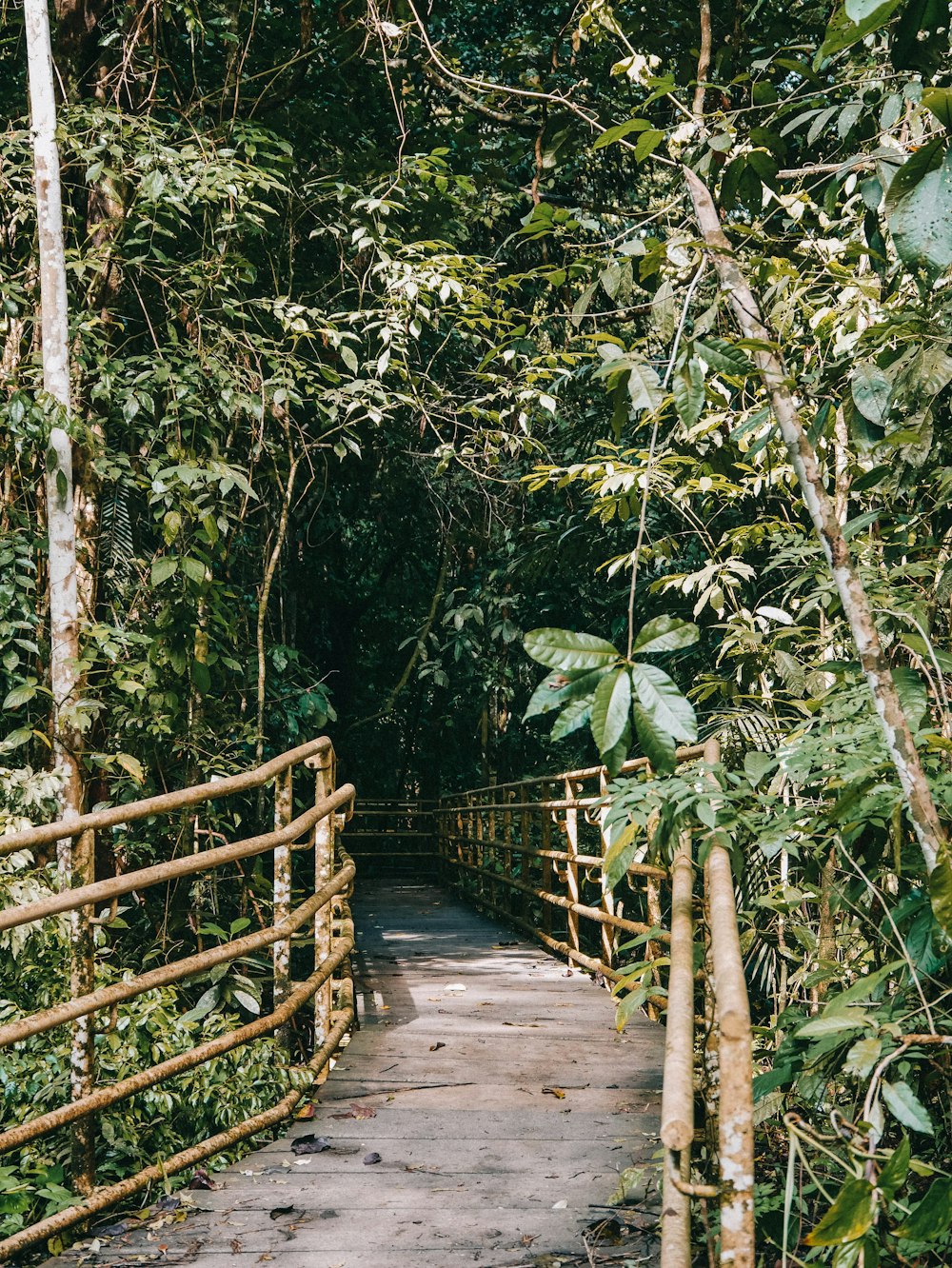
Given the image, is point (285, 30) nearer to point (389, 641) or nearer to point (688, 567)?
point (688, 567)

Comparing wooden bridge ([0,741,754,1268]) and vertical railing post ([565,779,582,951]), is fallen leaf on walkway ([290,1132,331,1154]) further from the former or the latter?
vertical railing post ([565,779,582,951])

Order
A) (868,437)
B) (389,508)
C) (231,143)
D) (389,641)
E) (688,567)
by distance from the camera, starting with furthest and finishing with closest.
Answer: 1. (389,641)
2. (389,508)
3. (688,567)
4. (231,143)
5. (868,437)

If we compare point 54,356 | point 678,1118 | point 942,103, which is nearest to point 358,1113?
point 678,1118

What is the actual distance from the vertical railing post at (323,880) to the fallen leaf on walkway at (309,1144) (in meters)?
0.64

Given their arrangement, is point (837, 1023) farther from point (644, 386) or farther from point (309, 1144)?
point (309, 1144)

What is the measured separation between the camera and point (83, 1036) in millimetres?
2777

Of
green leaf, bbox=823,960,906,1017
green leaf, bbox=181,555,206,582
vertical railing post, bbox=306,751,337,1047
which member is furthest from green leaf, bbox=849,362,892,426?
green leaf, bbox=181,555,206,582

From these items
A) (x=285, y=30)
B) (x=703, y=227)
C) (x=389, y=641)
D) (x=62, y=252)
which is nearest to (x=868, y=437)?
(x=703, y=227)

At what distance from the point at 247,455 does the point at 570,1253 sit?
14.4 feet

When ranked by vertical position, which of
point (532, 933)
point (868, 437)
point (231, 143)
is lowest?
point (532, 933)

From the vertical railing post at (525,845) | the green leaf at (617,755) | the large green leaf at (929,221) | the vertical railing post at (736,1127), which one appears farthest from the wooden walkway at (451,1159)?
the vertical railing post at (525,845)

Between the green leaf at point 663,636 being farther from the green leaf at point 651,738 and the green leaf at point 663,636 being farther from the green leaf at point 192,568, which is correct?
the green leaf at point 192,568

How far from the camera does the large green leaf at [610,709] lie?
1.45m

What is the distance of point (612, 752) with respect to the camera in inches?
61.7
